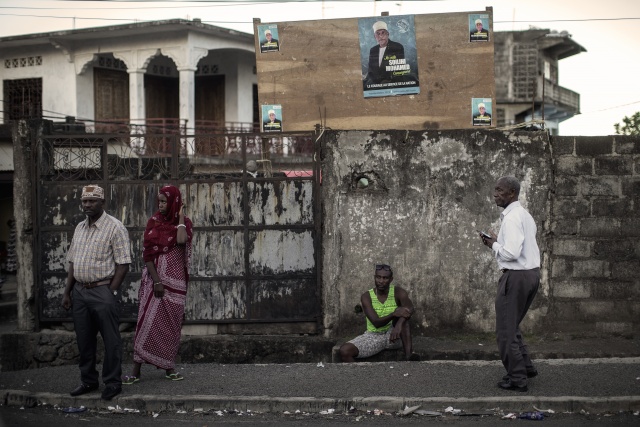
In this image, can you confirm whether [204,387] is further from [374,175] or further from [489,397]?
[374,175]

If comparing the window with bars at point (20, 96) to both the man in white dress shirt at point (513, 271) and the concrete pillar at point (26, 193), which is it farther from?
the man in white dress shirt at point (513, 271)

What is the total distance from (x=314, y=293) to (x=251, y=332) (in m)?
0.79

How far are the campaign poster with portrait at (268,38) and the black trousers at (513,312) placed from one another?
4054 millimetres

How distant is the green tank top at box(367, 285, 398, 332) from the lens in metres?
8.25

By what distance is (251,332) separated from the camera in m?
9.13

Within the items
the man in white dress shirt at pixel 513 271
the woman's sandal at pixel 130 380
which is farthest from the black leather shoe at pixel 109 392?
the man in white dress shirt at pixel 513 271

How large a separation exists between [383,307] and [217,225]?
6.71 ft

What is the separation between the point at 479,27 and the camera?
9234 millimetres

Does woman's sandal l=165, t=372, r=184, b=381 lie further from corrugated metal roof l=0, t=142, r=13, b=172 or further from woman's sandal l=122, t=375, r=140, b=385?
corrugated metal roof l=0, t=142, r=13, b=172

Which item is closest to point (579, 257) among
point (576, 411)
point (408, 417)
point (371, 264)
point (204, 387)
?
point (371, 264)

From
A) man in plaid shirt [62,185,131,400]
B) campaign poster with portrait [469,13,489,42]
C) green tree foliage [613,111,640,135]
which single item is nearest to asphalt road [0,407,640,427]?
man in plaid shirt [62,185,131,400]

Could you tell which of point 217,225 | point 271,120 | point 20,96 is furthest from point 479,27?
point 20,96

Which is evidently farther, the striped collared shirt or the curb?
the striped collared shirt

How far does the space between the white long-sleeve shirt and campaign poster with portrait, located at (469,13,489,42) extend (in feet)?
10.3
